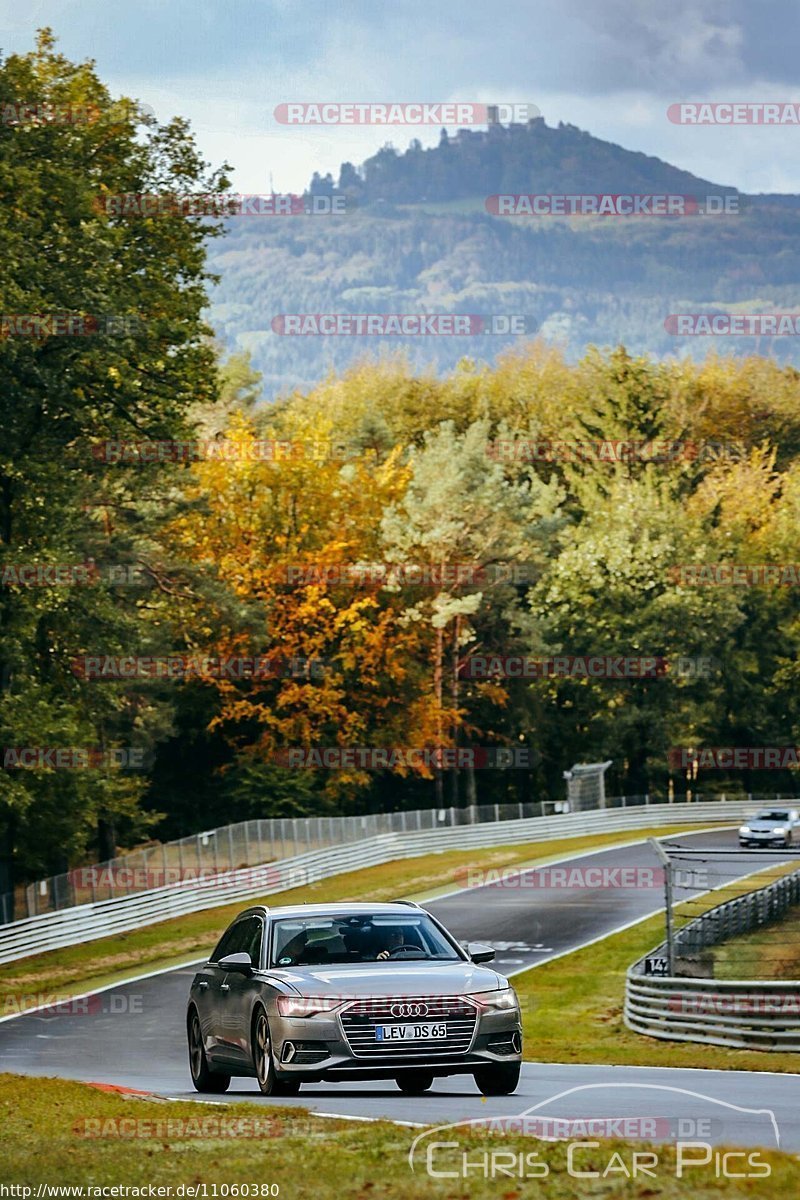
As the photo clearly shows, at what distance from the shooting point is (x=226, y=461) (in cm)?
7162

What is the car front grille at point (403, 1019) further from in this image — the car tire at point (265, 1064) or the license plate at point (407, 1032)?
the car tire at point (265, 1064)

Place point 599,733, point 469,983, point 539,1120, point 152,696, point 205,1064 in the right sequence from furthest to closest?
point 599,733
point 152,696
point 205,1064
point 469,983
point 539,1120

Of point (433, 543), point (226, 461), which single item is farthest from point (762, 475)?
point (226, 461)

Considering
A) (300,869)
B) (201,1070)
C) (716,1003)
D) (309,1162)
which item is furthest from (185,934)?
(309,1162)

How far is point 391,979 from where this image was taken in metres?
14.9

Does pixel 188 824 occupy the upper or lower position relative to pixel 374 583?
lower

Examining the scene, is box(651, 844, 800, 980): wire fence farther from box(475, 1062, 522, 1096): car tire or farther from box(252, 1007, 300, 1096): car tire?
box(252, 1007, 300, 1096): car tire

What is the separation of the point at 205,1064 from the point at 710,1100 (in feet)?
14.9

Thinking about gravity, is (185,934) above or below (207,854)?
below

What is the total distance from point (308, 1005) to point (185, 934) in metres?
32.0

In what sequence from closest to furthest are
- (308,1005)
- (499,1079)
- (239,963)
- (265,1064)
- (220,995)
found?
(308,1005) → (265,1064) → (499,1079) → (239,963) → (220,995)

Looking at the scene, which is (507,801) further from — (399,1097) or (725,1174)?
(725,1174)

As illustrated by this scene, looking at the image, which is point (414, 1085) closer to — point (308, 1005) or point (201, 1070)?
point (201, 1070)

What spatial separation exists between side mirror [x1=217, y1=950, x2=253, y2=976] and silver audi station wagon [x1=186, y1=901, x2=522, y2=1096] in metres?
0.01
